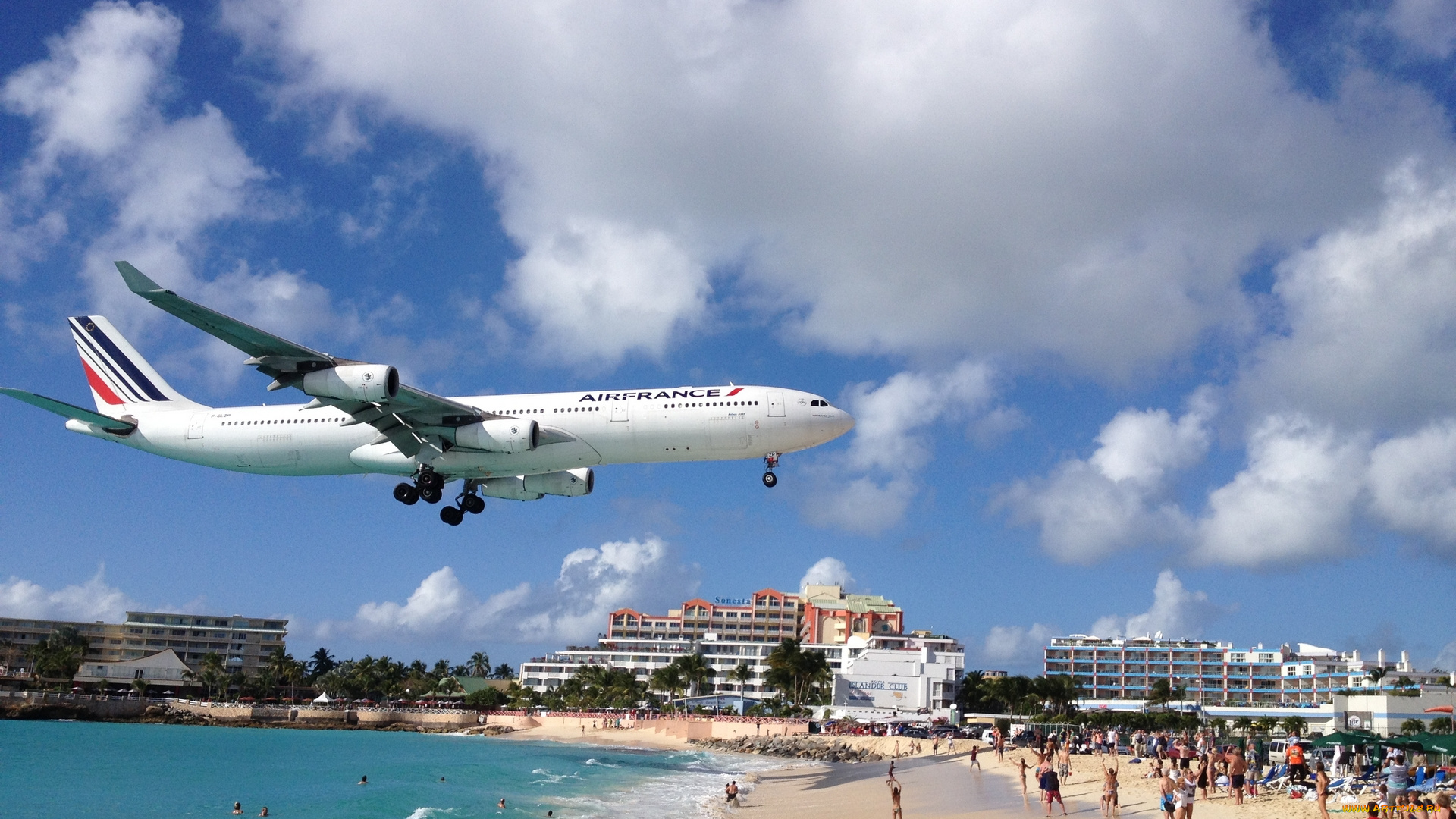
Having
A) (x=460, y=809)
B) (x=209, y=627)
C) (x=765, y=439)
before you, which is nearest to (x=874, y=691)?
(x=460, y=809)

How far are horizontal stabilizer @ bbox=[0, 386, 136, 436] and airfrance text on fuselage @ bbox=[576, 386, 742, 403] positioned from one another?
18.4 m

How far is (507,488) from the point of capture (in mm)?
43719

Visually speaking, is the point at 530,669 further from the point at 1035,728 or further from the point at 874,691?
the point at 1035,728

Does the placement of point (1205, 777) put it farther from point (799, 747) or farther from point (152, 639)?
point (152, 639)

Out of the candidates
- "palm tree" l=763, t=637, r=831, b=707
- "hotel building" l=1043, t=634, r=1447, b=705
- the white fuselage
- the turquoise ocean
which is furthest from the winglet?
"hotel building" l=1043, t=634, r=1447, b=705

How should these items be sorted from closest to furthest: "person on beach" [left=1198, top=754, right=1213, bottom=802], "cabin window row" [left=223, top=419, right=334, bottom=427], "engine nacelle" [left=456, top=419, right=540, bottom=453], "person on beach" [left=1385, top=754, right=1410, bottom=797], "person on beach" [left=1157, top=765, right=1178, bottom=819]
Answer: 1. "person on beach" [left=1385, top=754, right=1410, bottom=797]
2. "person on beach" [left=1157, top=765, right=1178, bottom=819]
3. "person on beach" [left=1198, top=754, right=1213, bottom=802]
4. "engine nacelle" [left=456, top=419, right=540, bottom=453]
5. "cabin window row" [left=223, top=419, right=334, bottom=427]

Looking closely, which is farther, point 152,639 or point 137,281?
point 152,639

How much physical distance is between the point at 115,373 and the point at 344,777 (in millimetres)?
39185

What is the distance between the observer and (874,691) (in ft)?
352

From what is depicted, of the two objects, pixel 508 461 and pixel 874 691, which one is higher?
pixel 508 461

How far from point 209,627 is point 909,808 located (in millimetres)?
160970

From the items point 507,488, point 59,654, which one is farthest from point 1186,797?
point 59,654

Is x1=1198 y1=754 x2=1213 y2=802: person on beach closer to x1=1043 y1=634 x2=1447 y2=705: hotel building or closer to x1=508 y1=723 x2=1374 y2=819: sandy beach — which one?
x1=508 y1=723 x2=1374 y2=819: sandy beach

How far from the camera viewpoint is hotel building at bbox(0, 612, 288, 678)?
170625 mm
